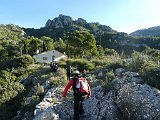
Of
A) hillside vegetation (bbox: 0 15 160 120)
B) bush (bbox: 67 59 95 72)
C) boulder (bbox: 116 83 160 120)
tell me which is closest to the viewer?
boulder (bbox: 116 83 160 120)

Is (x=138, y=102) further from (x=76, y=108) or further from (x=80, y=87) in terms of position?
(x=76, y=108)

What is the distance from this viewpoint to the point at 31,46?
274 ft

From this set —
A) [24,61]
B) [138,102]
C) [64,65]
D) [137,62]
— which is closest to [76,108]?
[138,102]

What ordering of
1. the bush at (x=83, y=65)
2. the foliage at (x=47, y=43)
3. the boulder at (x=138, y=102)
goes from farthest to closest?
the foliage at (x=47, y=43) < the bush at (x=83, y=65) < the boulder at (x=138, y=102)

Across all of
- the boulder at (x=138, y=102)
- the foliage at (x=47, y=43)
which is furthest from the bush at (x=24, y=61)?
the foliage at (x=47, y=43)

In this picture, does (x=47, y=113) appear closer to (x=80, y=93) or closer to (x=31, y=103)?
(x=80, y=93)

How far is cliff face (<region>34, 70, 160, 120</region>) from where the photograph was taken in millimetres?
9727

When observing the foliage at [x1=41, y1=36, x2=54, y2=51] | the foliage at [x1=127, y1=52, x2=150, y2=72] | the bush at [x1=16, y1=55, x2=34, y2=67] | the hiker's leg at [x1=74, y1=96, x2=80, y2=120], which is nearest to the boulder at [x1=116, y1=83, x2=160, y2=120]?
the hiker's leg at [x1=74, y1=96, x2=80, y2=120]

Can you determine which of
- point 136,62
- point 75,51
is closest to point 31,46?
point 75,51

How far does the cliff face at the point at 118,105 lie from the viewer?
9.73 meters

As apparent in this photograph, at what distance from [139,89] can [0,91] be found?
8.58 m

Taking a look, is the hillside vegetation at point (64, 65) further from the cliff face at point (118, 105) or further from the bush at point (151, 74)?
the cliff face at point (118, 105)

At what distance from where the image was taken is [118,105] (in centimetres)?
1027

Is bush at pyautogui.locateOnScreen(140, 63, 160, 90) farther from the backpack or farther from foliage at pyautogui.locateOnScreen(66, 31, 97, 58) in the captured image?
foliage at pyautogui.locateOnScreen(66, 31, 97, 58)
